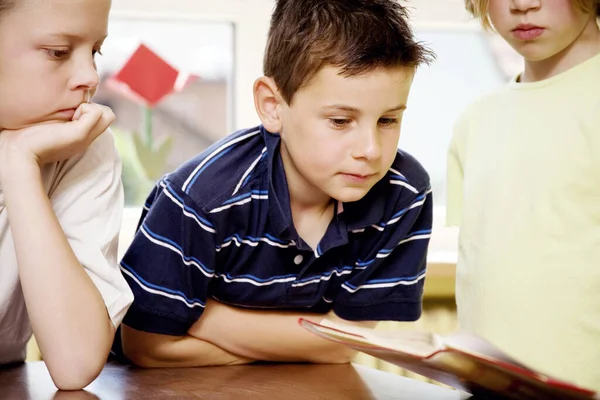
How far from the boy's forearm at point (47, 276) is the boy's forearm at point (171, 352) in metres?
0.20

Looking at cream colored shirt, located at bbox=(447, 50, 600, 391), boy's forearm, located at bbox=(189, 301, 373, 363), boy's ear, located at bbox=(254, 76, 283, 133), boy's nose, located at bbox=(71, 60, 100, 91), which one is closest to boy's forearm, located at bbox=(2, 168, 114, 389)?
boy's nose, located at bbox=(71, 60, 100, 91)

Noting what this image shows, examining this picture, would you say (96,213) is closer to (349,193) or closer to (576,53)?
(349,193)

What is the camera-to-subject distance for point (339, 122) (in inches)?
44.6

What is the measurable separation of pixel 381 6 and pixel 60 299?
0.61 metres

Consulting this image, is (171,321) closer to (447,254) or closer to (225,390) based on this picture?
(225,390)

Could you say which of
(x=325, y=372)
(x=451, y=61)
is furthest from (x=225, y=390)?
(x=451, y=61)

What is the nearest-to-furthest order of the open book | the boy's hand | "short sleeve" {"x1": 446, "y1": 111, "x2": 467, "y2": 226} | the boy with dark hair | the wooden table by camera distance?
the open book, the wooden table, the boy's hand, the boy with dark hair, "short sleeve" {"x1": 446, "y1": 111, "x2": 467, "y2": 226}

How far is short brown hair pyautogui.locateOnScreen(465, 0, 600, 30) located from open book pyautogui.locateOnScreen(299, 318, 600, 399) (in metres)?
0.69

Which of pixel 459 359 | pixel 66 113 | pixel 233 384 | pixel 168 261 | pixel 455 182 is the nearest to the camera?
pixel 459 359

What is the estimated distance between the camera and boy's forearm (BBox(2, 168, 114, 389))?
3.30 feet

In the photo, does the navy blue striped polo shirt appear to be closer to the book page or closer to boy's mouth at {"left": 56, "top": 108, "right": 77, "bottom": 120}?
boy's mouth at {"left": 56, "top": 108, "right": 77, "bottom": 120}

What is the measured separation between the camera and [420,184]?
1325 millimetres

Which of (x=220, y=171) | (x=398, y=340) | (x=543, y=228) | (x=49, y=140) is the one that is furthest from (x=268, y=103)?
(x=398, y=340)

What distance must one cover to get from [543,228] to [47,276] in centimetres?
74
